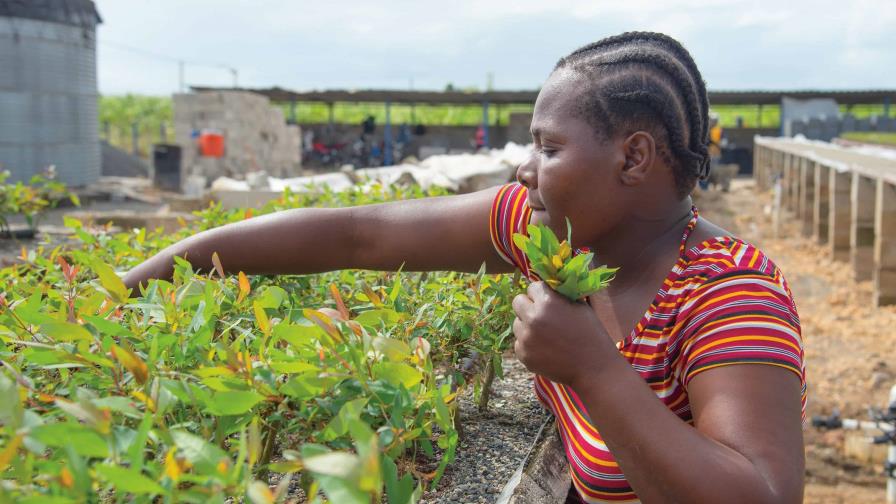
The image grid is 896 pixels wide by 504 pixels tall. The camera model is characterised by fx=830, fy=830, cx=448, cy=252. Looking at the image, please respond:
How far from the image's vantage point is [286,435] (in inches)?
46.6

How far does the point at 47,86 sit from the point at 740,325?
35.2ft

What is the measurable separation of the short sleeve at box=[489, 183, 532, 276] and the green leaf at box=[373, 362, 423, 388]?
89 cm

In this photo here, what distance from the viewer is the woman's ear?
5.08 feet

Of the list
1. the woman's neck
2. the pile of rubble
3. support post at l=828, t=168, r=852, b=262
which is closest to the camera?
the woman's neck

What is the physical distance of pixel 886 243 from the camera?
9234 mm

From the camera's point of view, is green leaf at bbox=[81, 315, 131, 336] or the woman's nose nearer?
→ green leaf at bbox=[81, 315, 131, 336]

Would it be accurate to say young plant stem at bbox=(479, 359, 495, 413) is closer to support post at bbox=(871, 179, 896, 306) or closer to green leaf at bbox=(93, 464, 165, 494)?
Answer: green leaf at bbox=(93, 464, 165, 494)

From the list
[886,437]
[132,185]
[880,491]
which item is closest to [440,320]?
[886,437]

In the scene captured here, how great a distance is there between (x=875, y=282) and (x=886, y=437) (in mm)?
5337

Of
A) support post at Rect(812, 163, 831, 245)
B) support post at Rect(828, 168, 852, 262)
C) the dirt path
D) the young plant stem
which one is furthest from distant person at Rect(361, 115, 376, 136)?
the young plant stem

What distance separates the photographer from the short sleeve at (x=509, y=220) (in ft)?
6.40

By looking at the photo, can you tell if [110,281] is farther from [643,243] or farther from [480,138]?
[480,138]

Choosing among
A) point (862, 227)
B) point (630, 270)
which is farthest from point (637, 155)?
point (862, 227)

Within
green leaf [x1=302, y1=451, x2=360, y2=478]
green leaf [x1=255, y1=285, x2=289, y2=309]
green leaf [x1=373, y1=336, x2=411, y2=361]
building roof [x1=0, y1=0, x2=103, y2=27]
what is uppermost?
building roof [x1=0, y1=0, x2=103, y2=27]
